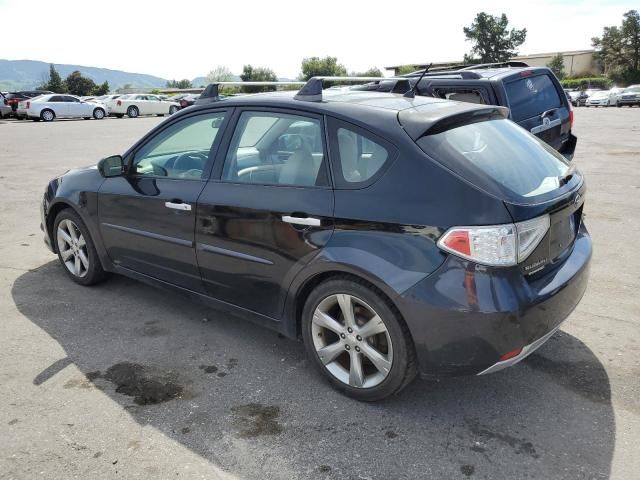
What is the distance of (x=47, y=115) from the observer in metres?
30.5

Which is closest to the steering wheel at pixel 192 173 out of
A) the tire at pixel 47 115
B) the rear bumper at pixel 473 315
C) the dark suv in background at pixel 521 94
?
the rear bumper at pixel 473 315

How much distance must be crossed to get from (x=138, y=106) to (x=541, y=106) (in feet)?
112

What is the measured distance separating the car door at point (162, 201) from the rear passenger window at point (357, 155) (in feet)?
3.34

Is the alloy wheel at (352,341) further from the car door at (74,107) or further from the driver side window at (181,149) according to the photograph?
the car door at (74,107)

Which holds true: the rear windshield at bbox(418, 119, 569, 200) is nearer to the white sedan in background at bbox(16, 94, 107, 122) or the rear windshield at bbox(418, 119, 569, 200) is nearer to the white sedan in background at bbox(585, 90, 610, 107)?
the white sedan in background at bbox(16, 94, 107, 122)

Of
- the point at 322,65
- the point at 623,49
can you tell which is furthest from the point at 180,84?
the point at 623,49

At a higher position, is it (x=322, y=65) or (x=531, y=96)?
(x=322, y=65)

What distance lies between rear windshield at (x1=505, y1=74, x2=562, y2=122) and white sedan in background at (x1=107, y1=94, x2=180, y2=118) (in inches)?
1228

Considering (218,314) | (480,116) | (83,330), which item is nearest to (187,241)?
(218,314)

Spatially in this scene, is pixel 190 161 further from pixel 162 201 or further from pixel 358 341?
pixel 358 341

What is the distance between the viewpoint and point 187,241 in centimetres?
382

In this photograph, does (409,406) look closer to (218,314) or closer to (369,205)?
(369,205)

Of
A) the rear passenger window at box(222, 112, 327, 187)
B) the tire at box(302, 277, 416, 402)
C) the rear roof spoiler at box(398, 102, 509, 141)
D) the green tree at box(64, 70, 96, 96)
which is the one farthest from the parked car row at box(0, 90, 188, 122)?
the green tree at box(64, 70, 96, 96)

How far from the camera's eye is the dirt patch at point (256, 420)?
2912 millimetres
